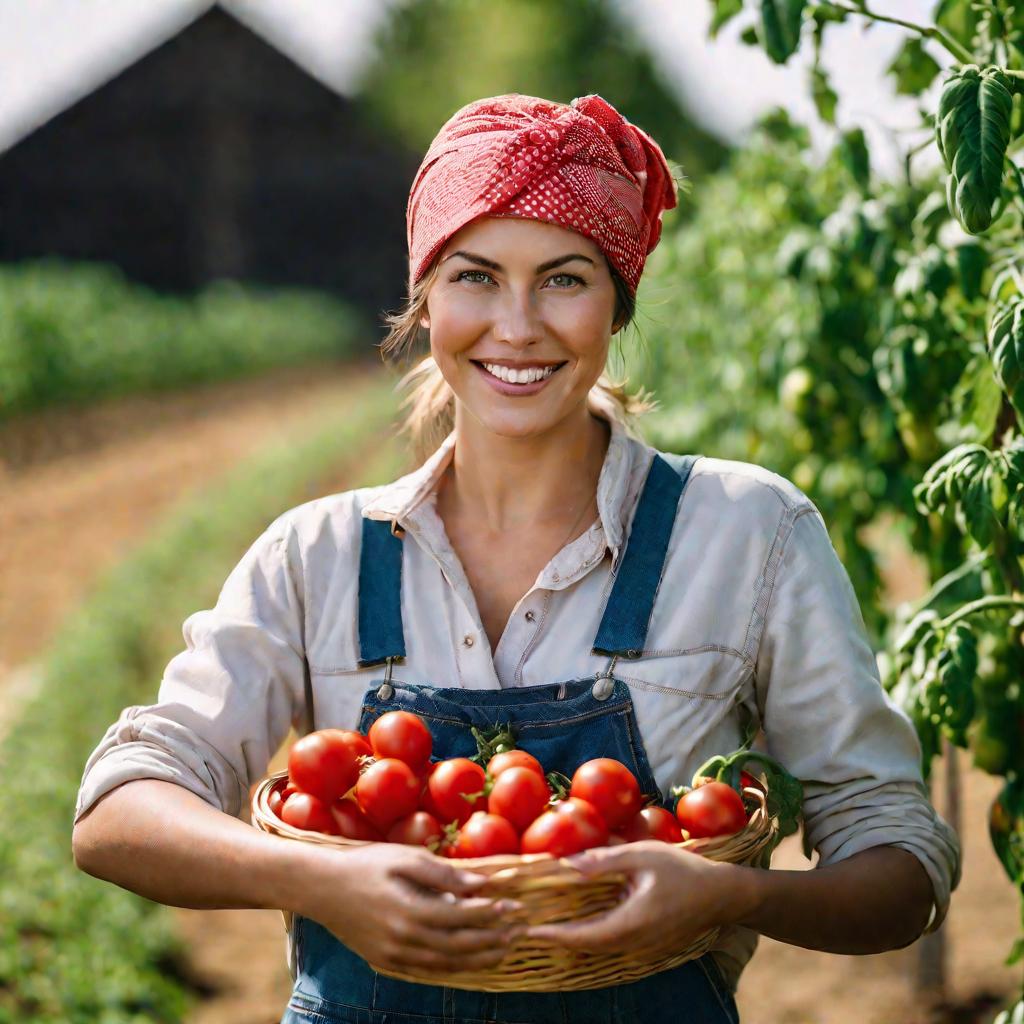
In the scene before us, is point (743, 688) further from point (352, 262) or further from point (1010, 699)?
point (352, 262)

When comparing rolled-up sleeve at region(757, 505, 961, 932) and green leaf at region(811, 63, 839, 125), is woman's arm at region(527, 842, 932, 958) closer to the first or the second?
rolled-up sleeve at region(757, 505, 961, 932)

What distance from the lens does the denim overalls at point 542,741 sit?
66.1 inches

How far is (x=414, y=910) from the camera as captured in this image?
54.3 inches

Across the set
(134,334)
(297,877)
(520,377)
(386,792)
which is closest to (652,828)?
(386,792)

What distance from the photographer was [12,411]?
12.1 m

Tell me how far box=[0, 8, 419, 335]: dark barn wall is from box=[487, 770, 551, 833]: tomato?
81.0ft

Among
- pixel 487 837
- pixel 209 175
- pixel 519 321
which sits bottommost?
pixel 487 837

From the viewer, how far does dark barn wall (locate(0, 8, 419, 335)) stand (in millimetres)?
25203

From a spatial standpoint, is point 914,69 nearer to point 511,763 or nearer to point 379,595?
point 379,595

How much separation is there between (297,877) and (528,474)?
0.75m

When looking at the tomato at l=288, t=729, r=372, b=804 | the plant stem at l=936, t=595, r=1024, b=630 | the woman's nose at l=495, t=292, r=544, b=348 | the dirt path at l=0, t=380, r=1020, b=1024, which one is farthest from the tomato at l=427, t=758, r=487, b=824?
the dirt path at l=0, t=380, r=1020, b=1024

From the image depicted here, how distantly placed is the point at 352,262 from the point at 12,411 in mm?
16086

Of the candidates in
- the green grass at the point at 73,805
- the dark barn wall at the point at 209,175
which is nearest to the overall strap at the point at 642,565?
the green grass at the point at 73,805

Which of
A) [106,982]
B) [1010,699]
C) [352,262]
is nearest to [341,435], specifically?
[106,982]
